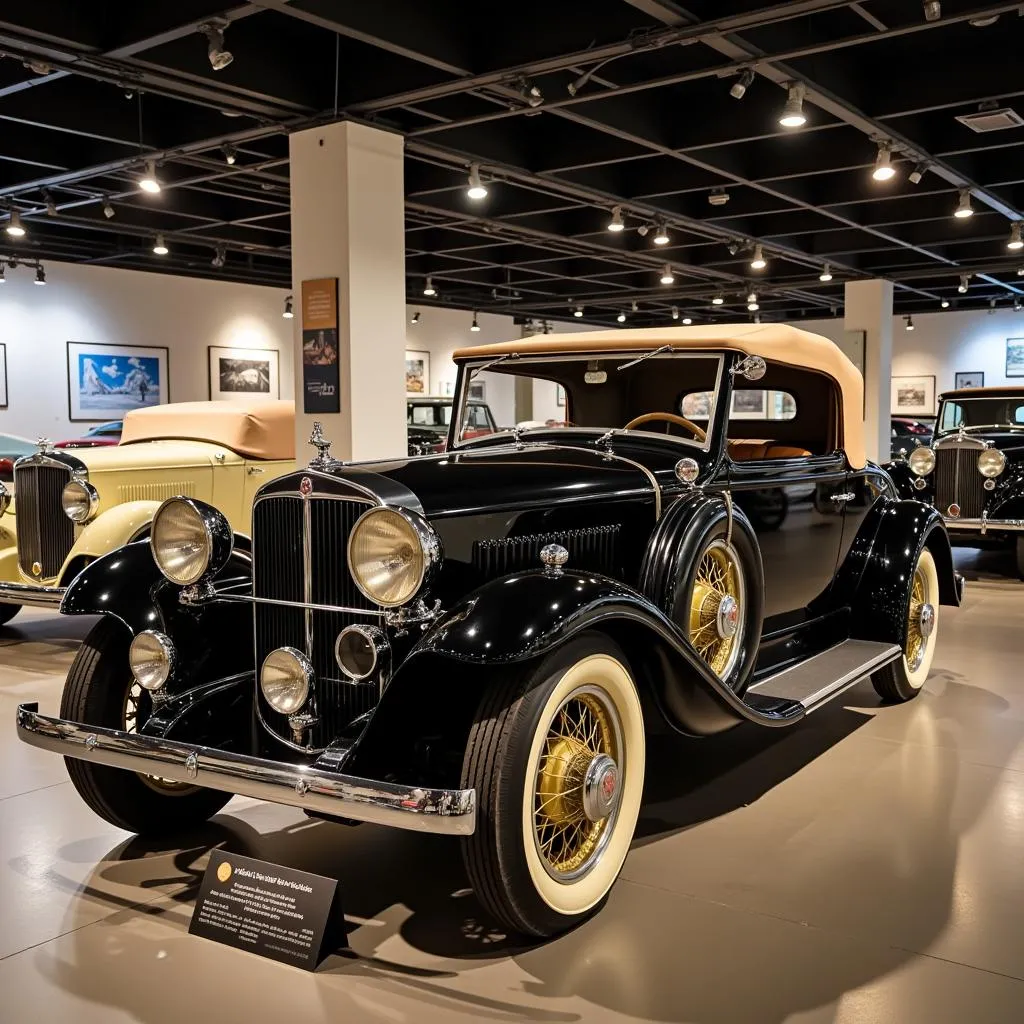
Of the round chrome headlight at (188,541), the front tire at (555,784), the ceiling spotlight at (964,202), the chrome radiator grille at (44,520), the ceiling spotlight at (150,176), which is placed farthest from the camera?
the ceiling spotlight at (964,202)

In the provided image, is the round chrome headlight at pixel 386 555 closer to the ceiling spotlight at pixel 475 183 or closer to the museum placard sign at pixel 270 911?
the museum placard sign at pixel 270 911

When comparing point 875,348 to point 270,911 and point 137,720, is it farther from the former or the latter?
point 270,911

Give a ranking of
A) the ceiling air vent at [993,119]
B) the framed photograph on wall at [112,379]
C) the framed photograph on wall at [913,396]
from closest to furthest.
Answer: the ceiling air vent at [993,119] < the framed photograph on wall at [112,379] < the framed photograph on wall at [913,396]

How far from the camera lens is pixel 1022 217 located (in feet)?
36.0

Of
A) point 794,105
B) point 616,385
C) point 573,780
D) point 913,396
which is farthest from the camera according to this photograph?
point 913,396

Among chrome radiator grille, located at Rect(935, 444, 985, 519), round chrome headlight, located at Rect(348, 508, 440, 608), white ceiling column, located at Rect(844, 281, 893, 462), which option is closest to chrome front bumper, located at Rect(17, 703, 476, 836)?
round chrome headlight, located at Rect(348, 508, 440, 608)

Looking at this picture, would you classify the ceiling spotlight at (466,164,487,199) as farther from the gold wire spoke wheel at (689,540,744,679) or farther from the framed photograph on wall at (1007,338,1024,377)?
the framed photograph on wall at (1007,338,1024,377)

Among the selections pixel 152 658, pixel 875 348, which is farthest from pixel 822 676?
pixel 875 348

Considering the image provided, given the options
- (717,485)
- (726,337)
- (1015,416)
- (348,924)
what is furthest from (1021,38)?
(348,924)

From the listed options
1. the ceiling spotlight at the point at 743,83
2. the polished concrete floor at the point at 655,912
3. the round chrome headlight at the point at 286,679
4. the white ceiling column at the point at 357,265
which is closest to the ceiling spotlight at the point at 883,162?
the ceiling spotlight at the point at 743,83

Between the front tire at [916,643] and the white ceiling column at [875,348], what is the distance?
9.36 metres

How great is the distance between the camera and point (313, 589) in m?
2.79

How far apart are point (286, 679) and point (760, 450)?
8.58ft

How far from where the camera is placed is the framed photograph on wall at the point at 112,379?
519 inches
